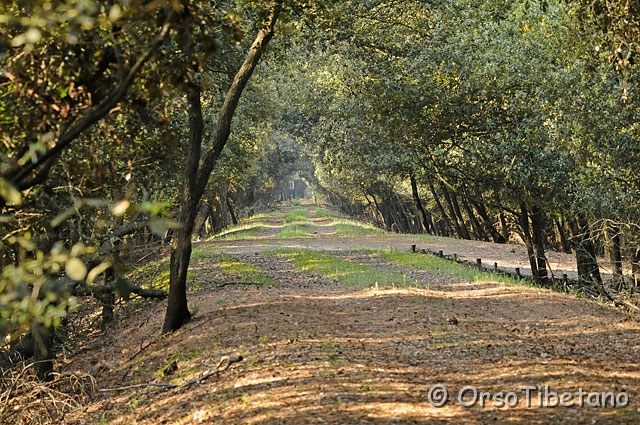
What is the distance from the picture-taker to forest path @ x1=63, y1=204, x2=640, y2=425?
25.2ft

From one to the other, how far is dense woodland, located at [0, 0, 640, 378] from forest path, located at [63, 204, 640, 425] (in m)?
1.39

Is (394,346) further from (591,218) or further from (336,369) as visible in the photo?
(591,218)

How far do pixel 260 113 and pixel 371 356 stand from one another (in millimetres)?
21494

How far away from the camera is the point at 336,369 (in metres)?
9.28

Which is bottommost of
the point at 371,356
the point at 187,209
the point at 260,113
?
the point at 371,356

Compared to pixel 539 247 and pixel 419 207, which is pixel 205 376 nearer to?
pixel 539 247

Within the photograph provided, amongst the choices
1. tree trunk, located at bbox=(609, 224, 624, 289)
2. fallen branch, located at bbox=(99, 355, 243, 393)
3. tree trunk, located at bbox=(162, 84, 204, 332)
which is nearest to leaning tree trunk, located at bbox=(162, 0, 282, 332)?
tree trunk, located at bbox=(162, 84, 204, 332)

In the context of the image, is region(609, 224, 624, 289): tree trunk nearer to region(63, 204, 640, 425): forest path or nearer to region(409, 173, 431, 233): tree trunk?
region(63, 204, 640, 425): forest path

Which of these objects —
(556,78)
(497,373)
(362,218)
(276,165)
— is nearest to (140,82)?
(497,373)

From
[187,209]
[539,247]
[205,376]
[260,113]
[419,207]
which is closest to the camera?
[205,376]

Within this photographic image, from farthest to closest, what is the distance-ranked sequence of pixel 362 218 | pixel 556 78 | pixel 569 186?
pixel 362 218 → pixel 569 186 → pixel 556 78

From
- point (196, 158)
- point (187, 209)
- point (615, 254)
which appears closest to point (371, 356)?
point (187, 209)

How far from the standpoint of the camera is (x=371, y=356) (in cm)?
1027

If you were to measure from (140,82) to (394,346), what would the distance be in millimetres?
6714
